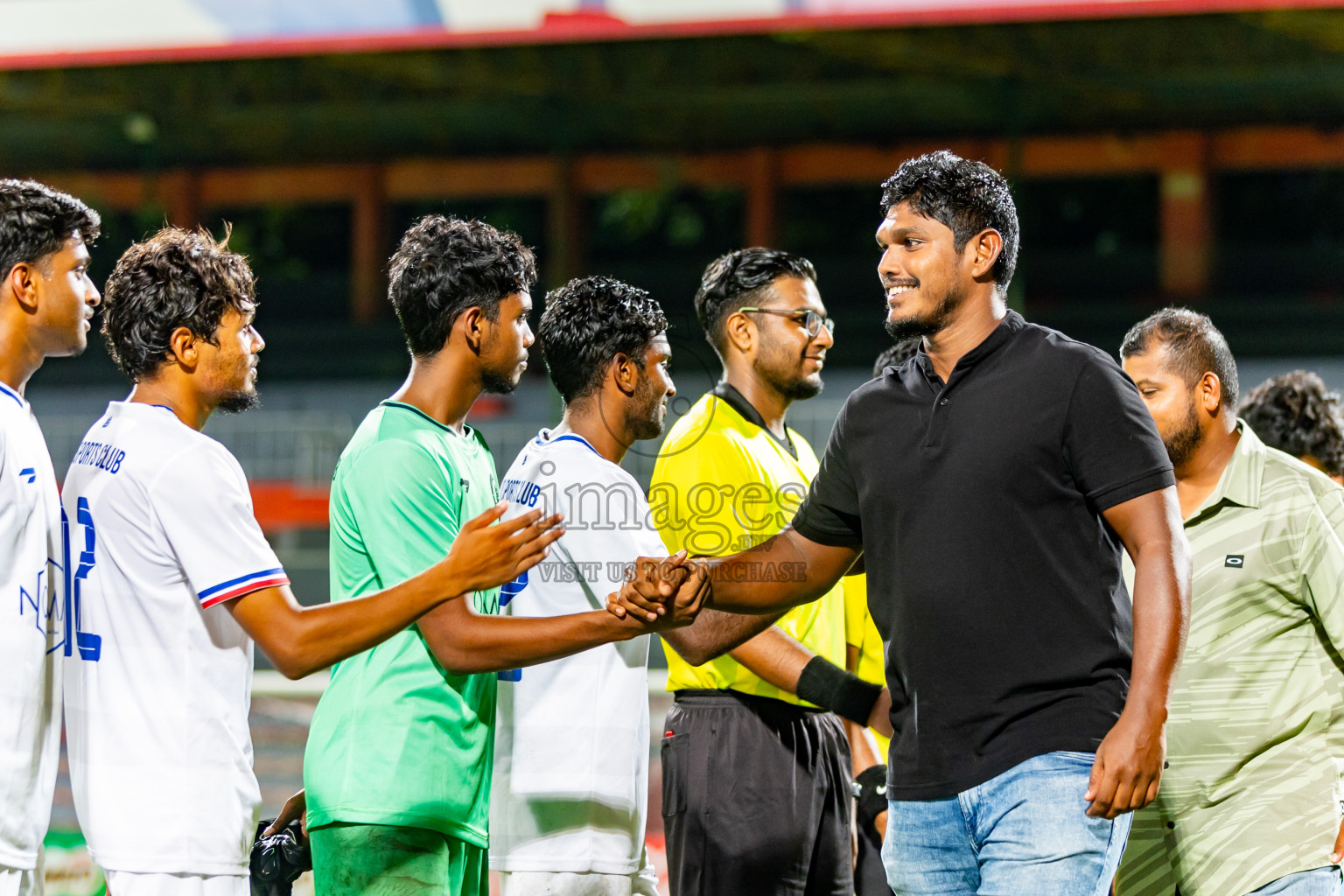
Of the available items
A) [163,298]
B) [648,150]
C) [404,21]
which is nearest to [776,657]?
[163,298]

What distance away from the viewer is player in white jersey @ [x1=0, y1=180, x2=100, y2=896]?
228cm

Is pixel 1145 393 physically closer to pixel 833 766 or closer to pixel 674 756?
pixel 833 766

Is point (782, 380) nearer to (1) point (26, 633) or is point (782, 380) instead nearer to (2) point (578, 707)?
(2) point (578, 707)

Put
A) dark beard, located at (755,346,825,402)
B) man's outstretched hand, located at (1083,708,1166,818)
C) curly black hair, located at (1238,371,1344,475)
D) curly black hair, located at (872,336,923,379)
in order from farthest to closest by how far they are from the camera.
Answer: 1. curly black hair, located at (1238,371,1344,475)
2. curly black hair, located at (872,336,923,379)
3. dark beard, located at (755,346,825,402)
4. man's outstretched hand, located at (1083,708,1166,818)

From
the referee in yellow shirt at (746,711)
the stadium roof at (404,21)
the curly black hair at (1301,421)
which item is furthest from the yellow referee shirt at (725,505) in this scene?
the stadium roof at (404,21)

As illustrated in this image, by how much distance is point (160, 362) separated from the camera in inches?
97.7

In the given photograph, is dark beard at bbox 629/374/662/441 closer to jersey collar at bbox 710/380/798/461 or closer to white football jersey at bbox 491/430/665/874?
white football jersey at bbox 491/430/665/874

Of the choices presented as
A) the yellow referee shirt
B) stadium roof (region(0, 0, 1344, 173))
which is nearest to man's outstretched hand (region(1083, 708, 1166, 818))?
the yellow referee shirt

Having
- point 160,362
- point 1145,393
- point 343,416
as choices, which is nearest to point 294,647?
point 160,362

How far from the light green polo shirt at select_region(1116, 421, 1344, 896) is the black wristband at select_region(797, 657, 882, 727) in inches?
27.5

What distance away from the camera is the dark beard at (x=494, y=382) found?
9.20 feet

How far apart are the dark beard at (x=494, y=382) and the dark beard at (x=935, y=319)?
2.67 ft

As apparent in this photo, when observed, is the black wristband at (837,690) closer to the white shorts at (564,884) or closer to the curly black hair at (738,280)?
the white shorts at (564,884)

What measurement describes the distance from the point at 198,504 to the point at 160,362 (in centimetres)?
34
